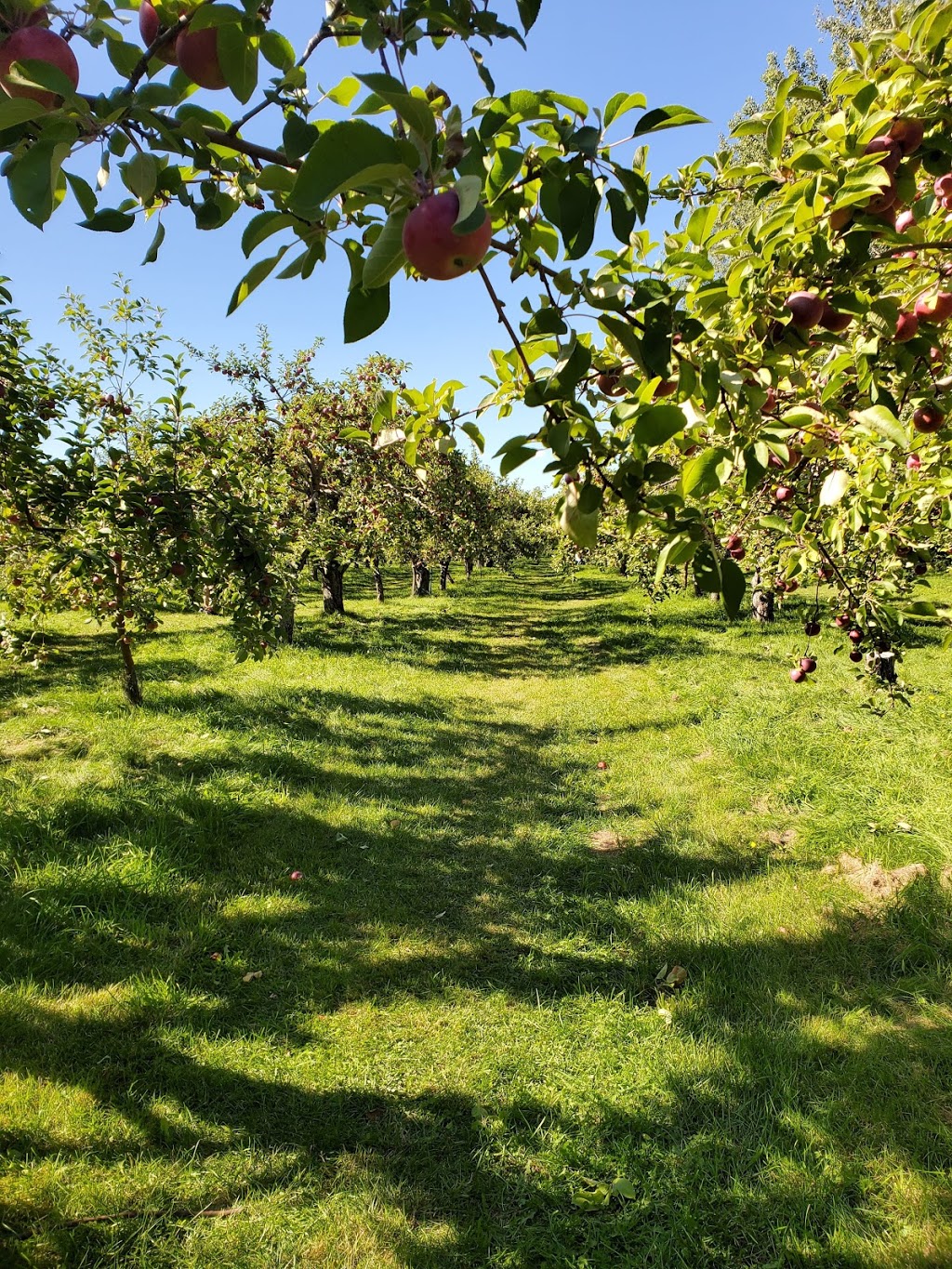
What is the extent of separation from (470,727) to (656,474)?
7.48 m

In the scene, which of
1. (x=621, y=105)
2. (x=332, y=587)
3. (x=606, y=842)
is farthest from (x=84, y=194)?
(x=332, y=587)

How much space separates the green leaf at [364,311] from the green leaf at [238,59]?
495 millimetres

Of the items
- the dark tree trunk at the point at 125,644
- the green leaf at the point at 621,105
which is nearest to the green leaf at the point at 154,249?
the green leaf at the point at 621,105

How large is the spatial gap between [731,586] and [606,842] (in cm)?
489

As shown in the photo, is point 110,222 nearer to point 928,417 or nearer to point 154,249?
point 154,249

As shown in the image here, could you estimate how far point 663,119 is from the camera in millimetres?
1086

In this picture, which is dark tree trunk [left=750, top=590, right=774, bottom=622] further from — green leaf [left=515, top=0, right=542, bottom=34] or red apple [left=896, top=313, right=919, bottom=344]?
green leaf [left=515, top=0, right=542, bottom=34]

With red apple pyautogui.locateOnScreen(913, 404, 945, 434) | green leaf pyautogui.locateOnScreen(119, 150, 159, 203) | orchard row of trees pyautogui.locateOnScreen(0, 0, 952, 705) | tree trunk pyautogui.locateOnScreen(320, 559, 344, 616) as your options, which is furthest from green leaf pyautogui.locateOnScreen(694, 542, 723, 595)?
tree trunk pyautogui.locateOnScreen(320, 559, 344, 616)

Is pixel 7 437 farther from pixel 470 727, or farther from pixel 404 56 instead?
pixel 470 727

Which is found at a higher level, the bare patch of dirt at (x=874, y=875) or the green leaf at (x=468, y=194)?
the green leaf at (x=468, y=194)

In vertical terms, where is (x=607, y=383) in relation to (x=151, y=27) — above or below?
below

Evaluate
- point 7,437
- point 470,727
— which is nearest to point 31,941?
point 7,437

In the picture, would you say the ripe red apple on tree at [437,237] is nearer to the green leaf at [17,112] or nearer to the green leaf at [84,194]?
the green leaf at [17,112]

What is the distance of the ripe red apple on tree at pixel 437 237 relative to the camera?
0.86 metres
